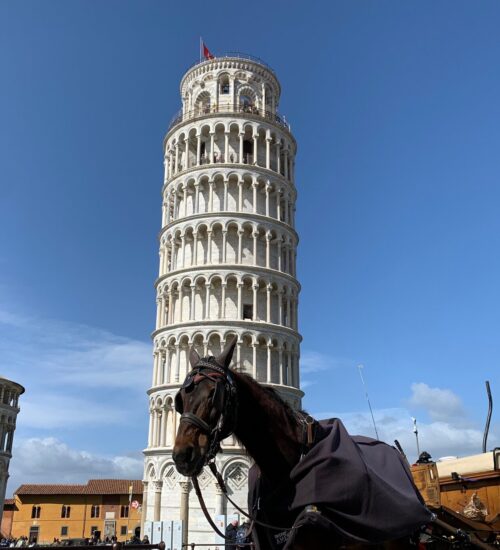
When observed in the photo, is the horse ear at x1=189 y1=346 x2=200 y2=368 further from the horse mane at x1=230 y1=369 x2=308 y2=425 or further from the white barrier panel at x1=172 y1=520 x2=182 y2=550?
the white barrier panel at x1=172 y1=520 x2=182 y2=550

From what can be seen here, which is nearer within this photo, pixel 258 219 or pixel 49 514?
pixel 258 219

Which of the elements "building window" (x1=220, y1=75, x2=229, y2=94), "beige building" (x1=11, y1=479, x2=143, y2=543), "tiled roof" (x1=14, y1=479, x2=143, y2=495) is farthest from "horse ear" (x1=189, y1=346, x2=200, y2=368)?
"tiled roof" (x1=14, y1=479, x2=143, y2=495)

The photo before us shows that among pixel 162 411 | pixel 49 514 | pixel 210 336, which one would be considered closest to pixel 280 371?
pixel 210 336

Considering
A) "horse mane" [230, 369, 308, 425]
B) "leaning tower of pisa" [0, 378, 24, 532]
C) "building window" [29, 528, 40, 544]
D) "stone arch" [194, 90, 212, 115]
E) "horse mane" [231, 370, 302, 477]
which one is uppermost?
"stone arch" [194, 90, 212, 115]

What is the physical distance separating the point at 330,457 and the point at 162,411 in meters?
38.0

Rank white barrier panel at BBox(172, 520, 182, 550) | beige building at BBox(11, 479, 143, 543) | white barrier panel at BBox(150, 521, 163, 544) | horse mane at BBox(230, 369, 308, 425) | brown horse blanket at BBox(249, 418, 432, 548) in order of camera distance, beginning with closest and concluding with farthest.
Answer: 1. brown horse blanket at BBox(249, 418, 432, 548)
2. horse mane at BBox(230, 369, 308, 425)
3. white barrier panel at BBox(172, 520, 182, 550)
4. white barrier panel at BBox(150, 521, 163, 544)
5. beige building at BBox(11, 479, 143, 543)

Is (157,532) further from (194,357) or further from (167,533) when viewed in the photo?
(194,357)

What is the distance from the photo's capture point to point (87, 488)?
76.1 meters

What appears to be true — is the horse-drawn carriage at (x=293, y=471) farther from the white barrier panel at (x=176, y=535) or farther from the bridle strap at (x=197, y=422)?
the white barrier panel at (x=176, y=535)

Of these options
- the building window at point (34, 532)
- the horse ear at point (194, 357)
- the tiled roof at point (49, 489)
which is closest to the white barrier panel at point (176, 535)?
the horse ear at point (194, 357)

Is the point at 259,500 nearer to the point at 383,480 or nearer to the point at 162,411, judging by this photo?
the point at 383,480

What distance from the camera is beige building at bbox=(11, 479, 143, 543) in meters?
73.5

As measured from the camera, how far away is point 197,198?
44875 mm

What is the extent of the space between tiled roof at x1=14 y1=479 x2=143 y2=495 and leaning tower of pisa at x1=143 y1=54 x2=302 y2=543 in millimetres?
37417
